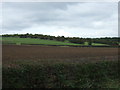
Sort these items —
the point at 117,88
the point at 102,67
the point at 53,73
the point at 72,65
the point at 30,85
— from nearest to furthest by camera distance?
the point at 30,85
the point at 117,88
the point at 53,73
the point at 72,65
the point at 102,67

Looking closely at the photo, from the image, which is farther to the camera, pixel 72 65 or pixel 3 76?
pixel 72 65

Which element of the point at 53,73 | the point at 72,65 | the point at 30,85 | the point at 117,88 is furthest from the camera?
the point at 72,65

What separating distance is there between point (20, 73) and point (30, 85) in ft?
3.22

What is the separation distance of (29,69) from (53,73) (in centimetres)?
158

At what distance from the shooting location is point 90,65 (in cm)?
1181

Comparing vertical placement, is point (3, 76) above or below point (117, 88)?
above

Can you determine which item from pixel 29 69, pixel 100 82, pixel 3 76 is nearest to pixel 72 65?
pixel 100 82

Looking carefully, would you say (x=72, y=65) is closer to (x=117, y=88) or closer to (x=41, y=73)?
(x=41, y=73)

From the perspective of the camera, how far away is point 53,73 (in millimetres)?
9633

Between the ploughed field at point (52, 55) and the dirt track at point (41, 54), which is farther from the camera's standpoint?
the dirt track at point (41, 54)

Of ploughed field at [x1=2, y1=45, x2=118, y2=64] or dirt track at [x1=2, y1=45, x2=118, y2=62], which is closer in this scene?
ploughed field at [x1=2, y1=45, x2=118, y2=64]

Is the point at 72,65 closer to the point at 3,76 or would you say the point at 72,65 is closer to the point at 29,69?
the point at 29,69

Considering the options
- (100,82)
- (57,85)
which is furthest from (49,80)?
(100,82)

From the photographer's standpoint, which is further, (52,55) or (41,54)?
(41,54)
